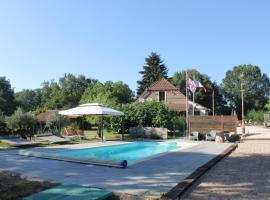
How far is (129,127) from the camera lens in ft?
95.0

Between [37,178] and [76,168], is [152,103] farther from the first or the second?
[37,178]

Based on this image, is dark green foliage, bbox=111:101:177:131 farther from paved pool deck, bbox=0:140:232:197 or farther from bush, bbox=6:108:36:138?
paved pool deck, bbox=0:140:232:197

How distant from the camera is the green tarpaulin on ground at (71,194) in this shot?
19.2ft

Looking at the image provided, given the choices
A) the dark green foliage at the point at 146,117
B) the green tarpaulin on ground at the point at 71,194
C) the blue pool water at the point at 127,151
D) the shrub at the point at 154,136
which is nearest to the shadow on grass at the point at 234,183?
the green tarpaulin on ground at the point at 71,194

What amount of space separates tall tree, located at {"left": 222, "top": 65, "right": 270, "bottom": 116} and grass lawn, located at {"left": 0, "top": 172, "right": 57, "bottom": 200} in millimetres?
85893

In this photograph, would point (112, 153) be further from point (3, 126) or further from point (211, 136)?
point (3, 126)

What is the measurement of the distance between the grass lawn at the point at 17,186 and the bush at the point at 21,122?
15847 millimetres

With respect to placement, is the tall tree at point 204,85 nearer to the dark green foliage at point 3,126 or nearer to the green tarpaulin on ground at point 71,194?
the dark green foliage at point 3,126

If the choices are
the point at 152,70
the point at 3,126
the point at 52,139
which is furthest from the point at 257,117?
the point at 52,139

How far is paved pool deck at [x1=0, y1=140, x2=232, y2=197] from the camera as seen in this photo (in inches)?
290

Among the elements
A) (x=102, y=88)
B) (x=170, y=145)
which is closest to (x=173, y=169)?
(x=170, y=145)

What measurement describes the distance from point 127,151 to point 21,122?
28.4 feet

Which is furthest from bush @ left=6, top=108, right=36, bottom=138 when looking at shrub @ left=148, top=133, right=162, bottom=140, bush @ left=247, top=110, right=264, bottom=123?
bush @ left=247, top=110, right=264, bottom=123

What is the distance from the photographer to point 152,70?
218ft
